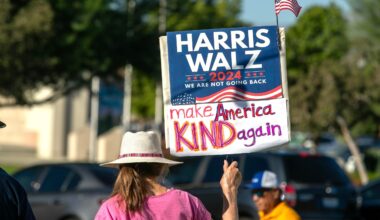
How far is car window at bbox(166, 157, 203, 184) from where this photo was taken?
622 inches

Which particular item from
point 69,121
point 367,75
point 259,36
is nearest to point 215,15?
point 69,121

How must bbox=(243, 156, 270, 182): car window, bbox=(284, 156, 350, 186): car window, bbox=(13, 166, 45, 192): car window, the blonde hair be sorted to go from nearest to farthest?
the blonde hair → bbox=(13, 166, 45, 192): car window → bbox=(243, 156, 270, 182): car window → bbox=(284, 156, 350, 186): car window

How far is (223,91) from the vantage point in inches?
229

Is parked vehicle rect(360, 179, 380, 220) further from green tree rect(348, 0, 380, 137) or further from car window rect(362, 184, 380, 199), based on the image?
green tree rect(348, 0, 380, 137)

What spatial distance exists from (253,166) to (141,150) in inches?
Answer: 404

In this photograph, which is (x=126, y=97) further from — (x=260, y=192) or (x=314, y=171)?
(x=260, y=192)

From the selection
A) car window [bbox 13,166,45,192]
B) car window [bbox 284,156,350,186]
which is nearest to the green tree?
car window [bbox 284,156,350,186]

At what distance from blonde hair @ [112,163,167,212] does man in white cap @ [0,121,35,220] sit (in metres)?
0.50

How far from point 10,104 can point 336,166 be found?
15213 millimetres

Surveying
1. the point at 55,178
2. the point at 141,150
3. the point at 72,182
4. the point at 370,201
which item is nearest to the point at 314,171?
the point at 370,201

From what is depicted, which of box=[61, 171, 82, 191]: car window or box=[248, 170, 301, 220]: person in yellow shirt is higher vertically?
box=[61, 171, 82, 191]: car window

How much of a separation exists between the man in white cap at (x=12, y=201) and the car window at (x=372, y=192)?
44.6 feet

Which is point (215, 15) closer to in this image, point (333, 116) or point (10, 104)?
point (333, 116)

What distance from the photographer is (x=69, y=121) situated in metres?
50.8
